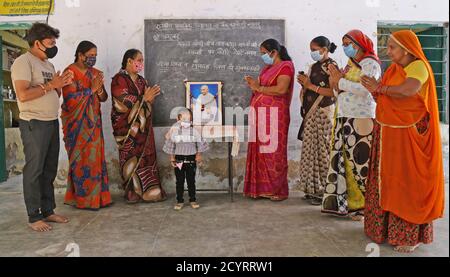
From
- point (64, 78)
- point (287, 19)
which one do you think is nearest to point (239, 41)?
point (287, 19)

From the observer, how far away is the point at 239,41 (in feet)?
14.8

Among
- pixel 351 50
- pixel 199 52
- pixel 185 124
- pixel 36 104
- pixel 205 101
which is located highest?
pixel 199 52

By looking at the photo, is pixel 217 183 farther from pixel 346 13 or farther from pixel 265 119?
pixel 346 13

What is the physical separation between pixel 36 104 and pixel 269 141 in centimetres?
236

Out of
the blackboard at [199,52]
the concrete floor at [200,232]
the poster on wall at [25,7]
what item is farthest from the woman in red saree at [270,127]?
the poster on wall at [25,7]

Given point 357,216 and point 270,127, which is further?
point 270,127

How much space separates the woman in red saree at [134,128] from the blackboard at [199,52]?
1.46ft

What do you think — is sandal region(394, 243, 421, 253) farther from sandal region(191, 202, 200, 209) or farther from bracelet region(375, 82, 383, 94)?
sandal region(191, 202, 200, 209)

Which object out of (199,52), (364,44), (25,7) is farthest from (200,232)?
(25,7)

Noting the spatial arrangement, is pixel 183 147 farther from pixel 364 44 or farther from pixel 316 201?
pixel 364 44

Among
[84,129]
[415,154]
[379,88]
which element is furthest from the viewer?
[84,129]

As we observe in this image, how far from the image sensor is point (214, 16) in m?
4.50

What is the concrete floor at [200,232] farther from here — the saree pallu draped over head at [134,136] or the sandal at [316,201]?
the saree pallu draped over head at [134,136]

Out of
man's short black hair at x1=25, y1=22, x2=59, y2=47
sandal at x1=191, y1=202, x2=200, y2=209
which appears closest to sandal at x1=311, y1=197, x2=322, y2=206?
sandal at x1=191, y1=202, x2=200, y2=209
